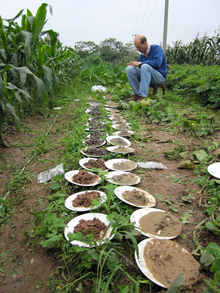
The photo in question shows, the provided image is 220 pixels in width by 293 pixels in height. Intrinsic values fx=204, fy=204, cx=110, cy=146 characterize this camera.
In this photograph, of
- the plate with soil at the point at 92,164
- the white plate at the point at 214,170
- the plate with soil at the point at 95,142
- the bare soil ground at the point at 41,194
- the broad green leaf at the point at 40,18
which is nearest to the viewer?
the bare soil ground at the point at 41,194

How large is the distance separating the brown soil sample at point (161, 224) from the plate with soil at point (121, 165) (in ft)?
2.13

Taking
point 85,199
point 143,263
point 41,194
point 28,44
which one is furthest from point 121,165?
point 28,44

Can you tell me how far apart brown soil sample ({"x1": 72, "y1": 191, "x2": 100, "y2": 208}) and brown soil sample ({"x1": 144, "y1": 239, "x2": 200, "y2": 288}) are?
50cm

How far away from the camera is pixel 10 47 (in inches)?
105

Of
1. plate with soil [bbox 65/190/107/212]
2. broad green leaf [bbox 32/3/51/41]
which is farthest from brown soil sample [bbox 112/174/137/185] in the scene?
broad green leaf [bbox 32/3/51/41]

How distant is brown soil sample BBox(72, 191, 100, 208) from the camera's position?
1.41 m

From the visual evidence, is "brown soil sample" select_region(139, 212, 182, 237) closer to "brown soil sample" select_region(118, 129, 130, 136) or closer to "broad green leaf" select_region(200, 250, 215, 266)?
"broad green leaf" select_region(200, 250, 215, 266)

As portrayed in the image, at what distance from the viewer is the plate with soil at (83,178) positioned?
1646 mm

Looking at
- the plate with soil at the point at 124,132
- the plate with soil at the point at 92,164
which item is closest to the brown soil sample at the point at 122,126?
the plate with soil at the point at 124,132

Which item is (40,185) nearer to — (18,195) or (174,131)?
(18,195)

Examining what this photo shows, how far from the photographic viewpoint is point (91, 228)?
1168 mm

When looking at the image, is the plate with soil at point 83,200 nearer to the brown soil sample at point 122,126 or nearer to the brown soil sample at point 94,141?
the brown soil sample at point 94,141

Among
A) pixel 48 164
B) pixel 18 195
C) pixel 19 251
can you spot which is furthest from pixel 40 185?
pixel 19 251

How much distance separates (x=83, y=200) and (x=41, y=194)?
40cm
